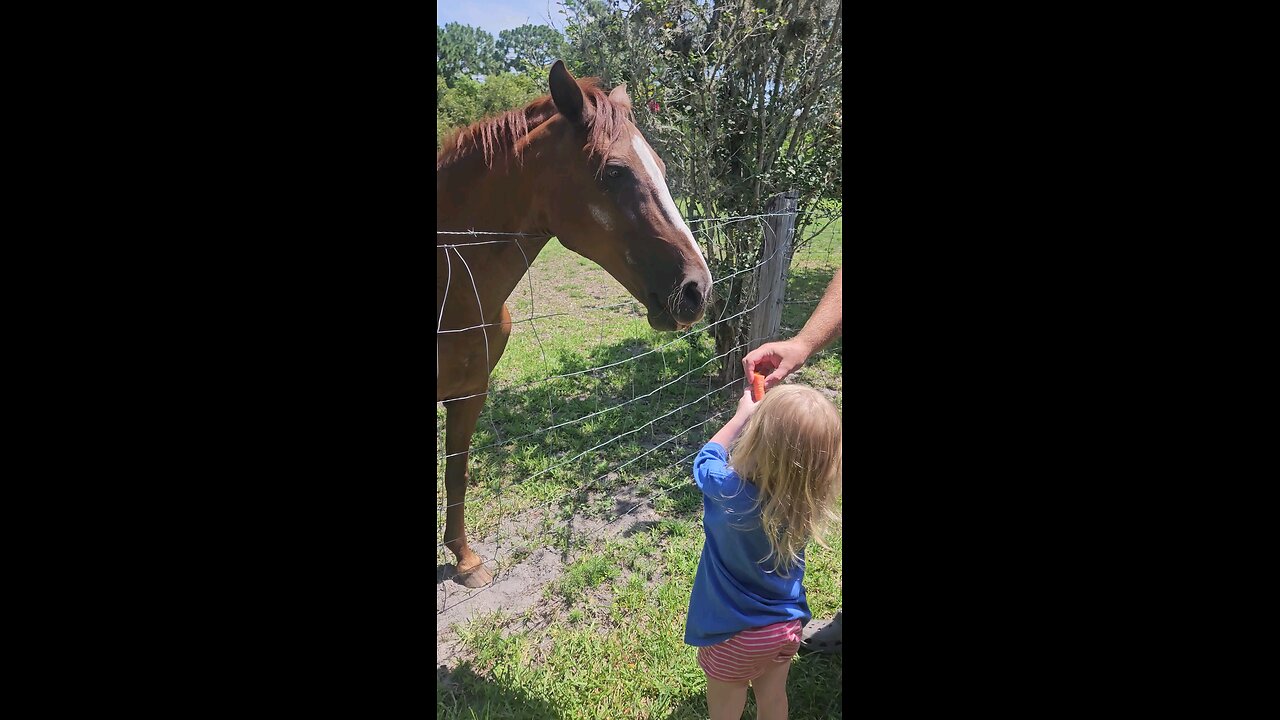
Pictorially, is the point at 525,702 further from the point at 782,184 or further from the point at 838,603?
the point at 782,184

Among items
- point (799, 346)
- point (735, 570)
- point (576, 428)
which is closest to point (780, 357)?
point (799, 346)

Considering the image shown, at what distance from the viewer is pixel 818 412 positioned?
150cm

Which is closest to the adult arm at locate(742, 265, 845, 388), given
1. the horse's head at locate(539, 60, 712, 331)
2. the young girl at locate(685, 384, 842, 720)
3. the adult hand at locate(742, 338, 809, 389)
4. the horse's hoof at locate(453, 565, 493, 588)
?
the adult hand at locate(742, 338, 809, 389)

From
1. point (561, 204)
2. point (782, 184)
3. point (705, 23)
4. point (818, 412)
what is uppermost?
point (705, 23)

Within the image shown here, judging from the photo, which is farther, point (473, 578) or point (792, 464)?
point (473, 578)

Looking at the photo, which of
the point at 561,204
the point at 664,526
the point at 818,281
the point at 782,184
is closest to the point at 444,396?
the point at 561,204

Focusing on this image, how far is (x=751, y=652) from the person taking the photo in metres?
1.63

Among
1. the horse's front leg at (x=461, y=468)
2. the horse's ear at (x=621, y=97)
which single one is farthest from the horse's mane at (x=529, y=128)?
the horse's front leg at (x=461, y=468)

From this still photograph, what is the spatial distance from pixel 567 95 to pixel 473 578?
2.04 meters

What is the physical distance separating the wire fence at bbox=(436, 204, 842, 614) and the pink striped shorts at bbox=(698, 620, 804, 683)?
1.09 meters

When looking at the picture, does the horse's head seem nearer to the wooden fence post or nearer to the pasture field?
the pasture field

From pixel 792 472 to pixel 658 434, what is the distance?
9.34ft

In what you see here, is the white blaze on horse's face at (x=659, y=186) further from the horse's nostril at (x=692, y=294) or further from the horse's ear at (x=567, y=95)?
the horse's ear at (x=567, y=95)

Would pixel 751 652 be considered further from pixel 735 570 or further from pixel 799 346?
pixel 799 346
